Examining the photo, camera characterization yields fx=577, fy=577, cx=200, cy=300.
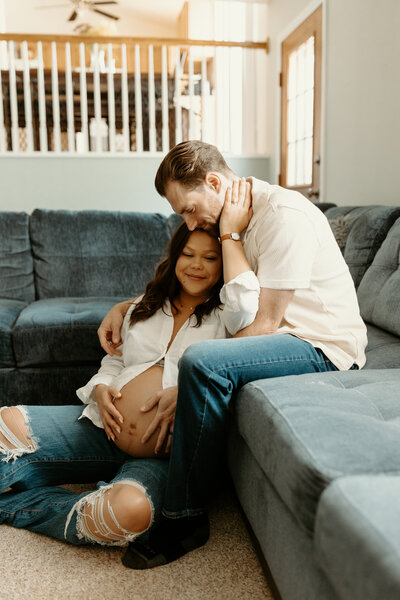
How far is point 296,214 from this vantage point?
1.52 meters

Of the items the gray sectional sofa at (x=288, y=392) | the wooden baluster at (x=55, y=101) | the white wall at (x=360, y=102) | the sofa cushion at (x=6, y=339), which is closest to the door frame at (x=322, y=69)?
the white wall at (x=360, y=102)

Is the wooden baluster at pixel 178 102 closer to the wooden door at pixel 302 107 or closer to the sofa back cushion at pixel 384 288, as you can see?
the wooden door at pixel 302 107

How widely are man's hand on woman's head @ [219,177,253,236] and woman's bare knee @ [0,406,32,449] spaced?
30.8 inches

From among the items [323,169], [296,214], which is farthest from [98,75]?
[296,214]

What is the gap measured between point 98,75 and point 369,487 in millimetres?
5029

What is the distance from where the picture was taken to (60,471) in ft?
5.42

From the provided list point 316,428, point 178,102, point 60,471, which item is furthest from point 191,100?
point 316,428

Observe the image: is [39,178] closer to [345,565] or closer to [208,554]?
[208,554]

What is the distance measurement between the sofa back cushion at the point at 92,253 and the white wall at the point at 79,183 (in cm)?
211

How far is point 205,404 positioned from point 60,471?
562 mm

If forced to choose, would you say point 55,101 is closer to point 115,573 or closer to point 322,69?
point 322,69

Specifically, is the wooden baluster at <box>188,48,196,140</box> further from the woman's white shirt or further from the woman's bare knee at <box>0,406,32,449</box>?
the woman's bare knee at <box>0,406,32,449</box>

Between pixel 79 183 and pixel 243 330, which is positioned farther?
pixel 79 183

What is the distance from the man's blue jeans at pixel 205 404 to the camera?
1359 millimetres
